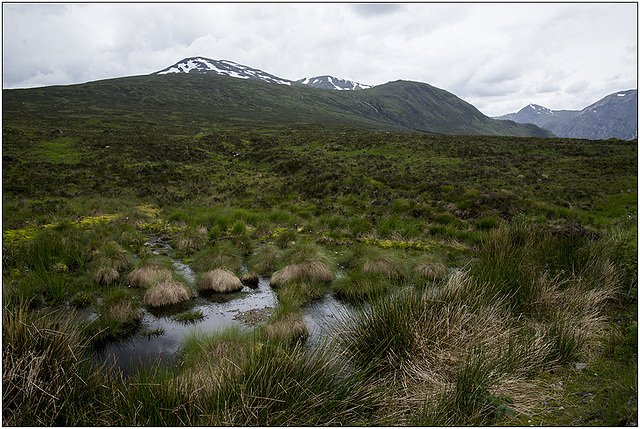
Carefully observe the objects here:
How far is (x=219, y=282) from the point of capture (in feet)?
35.9

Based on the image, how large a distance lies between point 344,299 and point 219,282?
408cm

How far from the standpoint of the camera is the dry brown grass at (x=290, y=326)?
7.46m

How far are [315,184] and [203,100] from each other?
140 meters

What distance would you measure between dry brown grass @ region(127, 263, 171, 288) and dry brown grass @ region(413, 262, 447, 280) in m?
7.99

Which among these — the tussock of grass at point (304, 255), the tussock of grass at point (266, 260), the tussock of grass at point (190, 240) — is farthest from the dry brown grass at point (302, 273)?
the tussock of grass at point (190, 240)

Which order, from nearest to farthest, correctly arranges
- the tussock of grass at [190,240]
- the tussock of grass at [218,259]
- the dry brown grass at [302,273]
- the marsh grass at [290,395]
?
the marsh grass at [290,395]
the dry brown grass at [302,273]
the tussock of grass at [218,259]
the tussock of grass at [190,240]

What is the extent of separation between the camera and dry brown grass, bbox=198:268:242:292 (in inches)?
428

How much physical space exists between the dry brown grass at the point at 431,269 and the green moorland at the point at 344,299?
0.25 ft

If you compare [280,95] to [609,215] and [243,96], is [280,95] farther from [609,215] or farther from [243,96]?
[609,215]

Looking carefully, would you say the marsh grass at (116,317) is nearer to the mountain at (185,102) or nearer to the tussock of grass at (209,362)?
the tussock of grass at (209,362)

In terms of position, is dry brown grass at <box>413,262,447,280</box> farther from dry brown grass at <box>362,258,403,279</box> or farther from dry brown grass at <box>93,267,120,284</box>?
dry brown grass at <box>93,267,120,284</box>

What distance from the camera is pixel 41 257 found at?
1109 cm

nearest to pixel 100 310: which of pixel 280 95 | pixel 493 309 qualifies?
pixel 493 309

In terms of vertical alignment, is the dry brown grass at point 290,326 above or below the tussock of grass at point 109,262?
below
